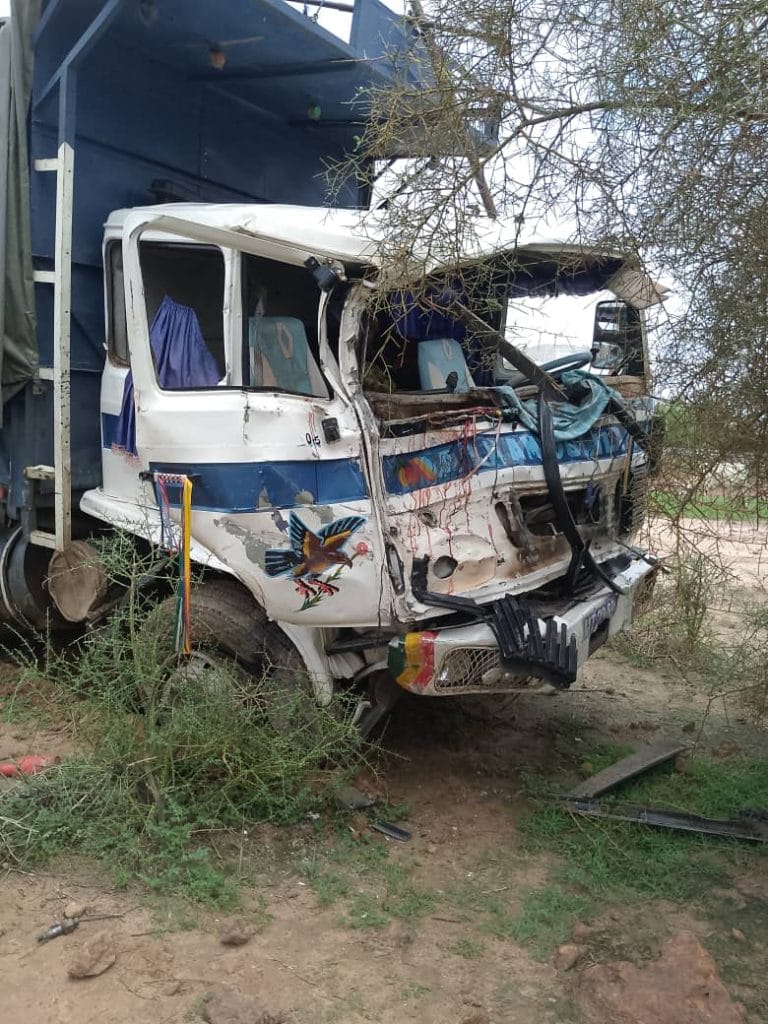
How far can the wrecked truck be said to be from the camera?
378 cm

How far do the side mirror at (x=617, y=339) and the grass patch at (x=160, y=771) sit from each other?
2.42 meters

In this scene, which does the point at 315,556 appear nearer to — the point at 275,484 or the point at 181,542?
the point at 275,484

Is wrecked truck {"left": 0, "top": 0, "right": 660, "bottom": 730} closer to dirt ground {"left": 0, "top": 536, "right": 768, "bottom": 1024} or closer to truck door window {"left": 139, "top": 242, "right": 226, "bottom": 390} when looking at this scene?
truck door window {"left": 139, "top": 242, "right": 226, "bottom": 390}

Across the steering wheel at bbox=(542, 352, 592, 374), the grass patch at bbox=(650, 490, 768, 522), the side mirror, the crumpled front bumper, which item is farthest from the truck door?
the side mirror

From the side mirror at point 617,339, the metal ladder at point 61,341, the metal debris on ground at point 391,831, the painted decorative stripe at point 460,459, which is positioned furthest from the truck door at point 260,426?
the side mirror at point 617,339

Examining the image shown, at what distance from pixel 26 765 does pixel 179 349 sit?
6.49 ft

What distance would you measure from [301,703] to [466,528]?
1.00 m

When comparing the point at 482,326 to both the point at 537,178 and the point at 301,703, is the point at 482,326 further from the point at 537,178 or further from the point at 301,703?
the point at 301,703

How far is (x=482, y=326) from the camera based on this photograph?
402 centimetres

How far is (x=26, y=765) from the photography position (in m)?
4.19

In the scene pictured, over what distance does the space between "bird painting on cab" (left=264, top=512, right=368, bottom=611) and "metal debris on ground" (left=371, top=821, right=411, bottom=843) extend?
38.8 inches

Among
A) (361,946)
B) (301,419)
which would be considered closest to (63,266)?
(301,419)

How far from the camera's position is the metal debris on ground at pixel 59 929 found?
3060 mm

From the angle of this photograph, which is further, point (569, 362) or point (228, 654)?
point (569, 362)
